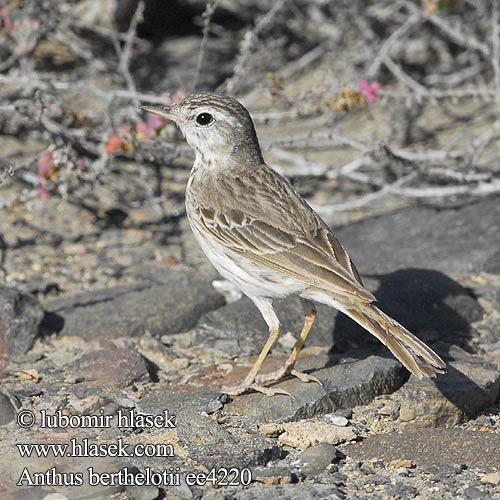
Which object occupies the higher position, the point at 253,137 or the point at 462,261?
the point at 253,137

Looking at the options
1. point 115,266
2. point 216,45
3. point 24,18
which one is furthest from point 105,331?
point 216,45

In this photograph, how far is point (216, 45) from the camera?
11875mm

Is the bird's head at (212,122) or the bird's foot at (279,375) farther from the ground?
the bird's head at (212,122)

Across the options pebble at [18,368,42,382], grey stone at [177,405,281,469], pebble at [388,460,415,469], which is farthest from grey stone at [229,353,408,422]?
pebble at [18,368,42,382]

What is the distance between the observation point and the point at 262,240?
6.23 metres

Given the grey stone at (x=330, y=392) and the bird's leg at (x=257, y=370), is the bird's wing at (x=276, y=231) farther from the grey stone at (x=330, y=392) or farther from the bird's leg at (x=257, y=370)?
the grey stone at (x=330, y=392)

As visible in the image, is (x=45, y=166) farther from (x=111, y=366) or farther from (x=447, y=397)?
(x=447, y=397)

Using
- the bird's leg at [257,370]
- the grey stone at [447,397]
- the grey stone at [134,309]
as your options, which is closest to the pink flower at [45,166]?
the grey stone at [134,309]

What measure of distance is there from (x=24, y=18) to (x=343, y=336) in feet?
15.1

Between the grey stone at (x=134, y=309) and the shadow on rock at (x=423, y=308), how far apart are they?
1141 millimetres

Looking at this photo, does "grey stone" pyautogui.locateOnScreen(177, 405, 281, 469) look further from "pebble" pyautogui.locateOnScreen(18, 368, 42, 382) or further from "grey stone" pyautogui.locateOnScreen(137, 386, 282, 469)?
"pebble" pyautogui.locateOnScreen(18, 368, 42, 382)

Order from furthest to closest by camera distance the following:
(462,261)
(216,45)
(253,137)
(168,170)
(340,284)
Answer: (216,45) → (168,170) → (462,261) → (253,137) → (340,284)

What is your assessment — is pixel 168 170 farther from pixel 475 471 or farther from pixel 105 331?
pixel 475 471

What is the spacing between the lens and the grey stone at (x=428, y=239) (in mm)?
8328
